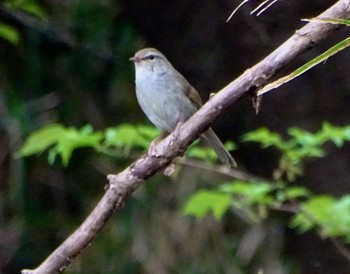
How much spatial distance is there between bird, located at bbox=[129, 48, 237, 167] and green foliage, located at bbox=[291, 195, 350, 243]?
35cm

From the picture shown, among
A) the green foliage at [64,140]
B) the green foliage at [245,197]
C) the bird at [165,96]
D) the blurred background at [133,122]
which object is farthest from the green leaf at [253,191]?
the green foliage at [64,140]

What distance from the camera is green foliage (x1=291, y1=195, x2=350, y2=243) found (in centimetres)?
398

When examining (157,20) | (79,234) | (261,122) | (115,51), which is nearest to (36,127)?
(115,51)

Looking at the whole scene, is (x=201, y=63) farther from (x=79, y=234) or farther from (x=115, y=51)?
(x=79, y=234)

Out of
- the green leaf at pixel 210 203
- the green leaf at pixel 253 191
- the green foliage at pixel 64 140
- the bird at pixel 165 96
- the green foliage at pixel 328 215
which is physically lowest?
→ the green foliage at pixel 328 215

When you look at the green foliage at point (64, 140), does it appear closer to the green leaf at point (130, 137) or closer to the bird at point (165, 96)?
the green leaf at point (130, 137)

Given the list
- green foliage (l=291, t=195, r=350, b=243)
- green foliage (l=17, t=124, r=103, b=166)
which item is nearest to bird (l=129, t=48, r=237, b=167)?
green foliage (l=17, t=124, r=103, b=166)

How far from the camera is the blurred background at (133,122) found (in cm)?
445

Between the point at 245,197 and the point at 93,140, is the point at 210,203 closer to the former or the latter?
the point at 245,197

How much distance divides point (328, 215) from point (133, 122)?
6.12 ft

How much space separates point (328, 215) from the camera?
13.2 feet

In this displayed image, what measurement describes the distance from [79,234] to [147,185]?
357 cm

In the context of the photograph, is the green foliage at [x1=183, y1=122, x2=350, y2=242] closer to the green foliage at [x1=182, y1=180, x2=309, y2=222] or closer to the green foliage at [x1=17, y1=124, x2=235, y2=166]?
the green foliage at [x1=182, y1=180, x2=309, y2=222]

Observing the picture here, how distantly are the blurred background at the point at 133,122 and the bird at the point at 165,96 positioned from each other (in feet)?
1.09
